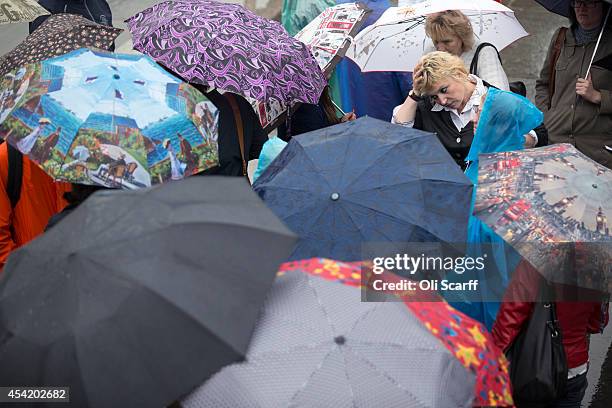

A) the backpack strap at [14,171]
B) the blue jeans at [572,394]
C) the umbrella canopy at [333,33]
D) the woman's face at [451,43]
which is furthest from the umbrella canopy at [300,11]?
the blue jeans at [572,394]

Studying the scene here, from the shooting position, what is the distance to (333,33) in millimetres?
5543

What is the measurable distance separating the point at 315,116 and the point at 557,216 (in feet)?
7.93

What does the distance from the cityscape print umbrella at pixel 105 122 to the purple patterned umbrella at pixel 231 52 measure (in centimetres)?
46

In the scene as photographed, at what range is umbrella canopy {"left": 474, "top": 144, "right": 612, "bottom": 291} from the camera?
3.30m

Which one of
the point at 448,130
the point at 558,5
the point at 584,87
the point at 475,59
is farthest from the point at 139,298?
the point at 558,5

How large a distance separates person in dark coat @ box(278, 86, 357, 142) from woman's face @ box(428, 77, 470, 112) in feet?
3.27

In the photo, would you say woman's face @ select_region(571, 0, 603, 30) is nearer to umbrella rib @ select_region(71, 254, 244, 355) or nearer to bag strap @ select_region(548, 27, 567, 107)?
bag strap @ select_region(548, 27, 567, 107)

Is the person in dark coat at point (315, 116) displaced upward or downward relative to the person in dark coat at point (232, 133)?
downward

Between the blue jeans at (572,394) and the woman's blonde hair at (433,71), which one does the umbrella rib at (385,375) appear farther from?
the woman's blonde hair at (433,71)

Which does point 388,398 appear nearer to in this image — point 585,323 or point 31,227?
point 585,323

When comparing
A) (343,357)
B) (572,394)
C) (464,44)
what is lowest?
(572,394)

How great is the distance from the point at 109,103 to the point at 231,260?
4.30 ft

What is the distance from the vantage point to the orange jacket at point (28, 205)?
12.4 ft

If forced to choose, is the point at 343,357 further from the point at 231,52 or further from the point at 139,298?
the point at 231,52
